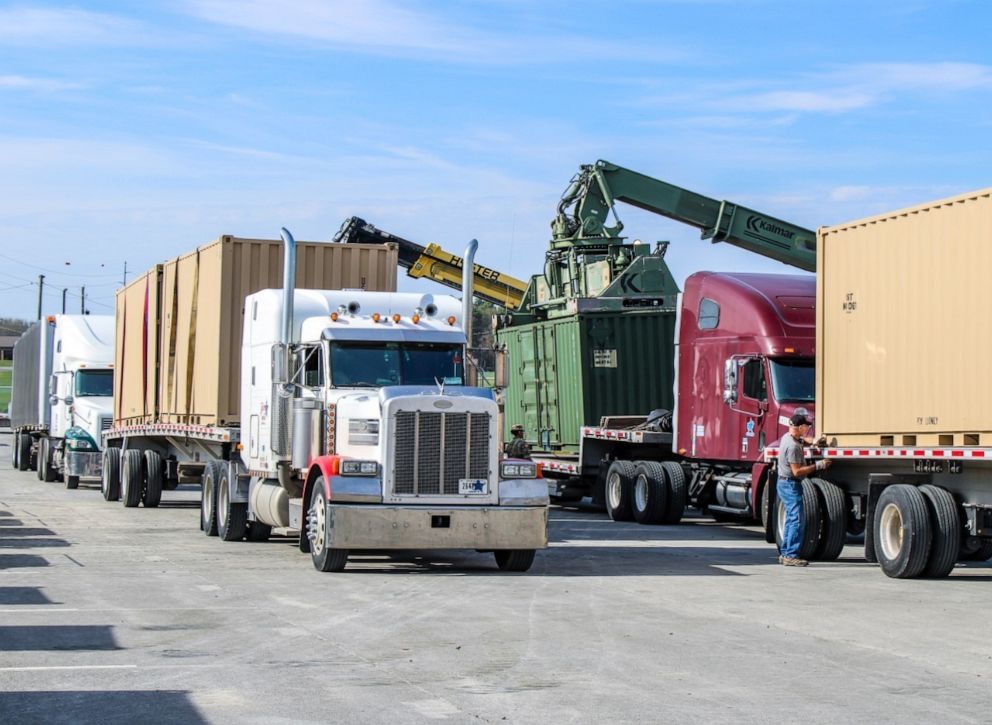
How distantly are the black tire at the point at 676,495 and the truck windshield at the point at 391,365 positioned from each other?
8.38 metres

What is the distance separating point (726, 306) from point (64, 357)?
690 inches

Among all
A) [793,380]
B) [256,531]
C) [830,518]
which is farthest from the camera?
[793,380]

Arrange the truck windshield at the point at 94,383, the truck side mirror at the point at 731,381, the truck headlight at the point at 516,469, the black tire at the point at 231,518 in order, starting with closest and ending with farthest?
1. the truck headlight at the point at 516,469
2. the black tire at the point at 231,518
3. the truck side mirror at the point at 731,381
4. the truck windshield at the point at 94,383

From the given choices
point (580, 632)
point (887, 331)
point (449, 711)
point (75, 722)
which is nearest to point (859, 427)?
point (887, 331)

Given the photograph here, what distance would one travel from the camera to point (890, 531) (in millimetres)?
17578

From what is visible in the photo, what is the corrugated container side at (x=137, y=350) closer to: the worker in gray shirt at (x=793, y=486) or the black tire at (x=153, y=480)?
the black tire at (x=153, y=480)

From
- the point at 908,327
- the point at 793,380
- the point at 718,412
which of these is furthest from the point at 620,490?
the point at 908,327

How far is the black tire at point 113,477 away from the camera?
2967cm

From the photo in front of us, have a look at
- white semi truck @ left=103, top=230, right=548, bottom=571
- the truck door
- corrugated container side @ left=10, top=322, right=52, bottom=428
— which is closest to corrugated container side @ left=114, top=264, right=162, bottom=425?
white semi truck @ left=103, top=230, right=548, bottom=571

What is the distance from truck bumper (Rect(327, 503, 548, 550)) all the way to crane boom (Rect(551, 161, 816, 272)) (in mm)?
14352

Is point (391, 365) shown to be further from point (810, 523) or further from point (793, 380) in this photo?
point (793, 380)

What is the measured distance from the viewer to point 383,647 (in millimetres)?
11164

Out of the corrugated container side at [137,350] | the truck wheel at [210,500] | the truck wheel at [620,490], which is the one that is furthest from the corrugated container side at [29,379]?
the truck wheel at [210,500]

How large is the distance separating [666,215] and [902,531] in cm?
1496
